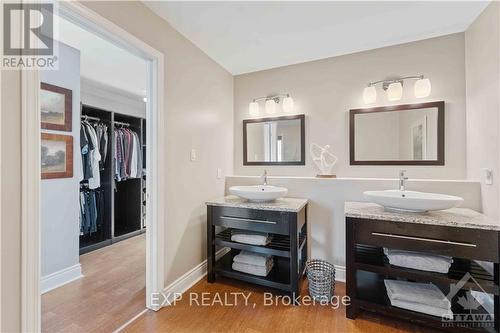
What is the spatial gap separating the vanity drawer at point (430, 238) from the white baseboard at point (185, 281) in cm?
150

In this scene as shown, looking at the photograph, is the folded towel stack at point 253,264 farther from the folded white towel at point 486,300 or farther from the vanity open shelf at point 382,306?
the folded white towel at point 486,300

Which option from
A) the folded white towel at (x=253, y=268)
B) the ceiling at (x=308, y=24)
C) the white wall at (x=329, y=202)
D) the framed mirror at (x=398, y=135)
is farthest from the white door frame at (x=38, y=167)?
the framed mirror at (x=398, y=135)

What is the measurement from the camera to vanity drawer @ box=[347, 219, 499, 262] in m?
1.42

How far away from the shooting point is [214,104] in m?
2.58

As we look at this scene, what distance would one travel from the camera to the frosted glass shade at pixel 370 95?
227cm

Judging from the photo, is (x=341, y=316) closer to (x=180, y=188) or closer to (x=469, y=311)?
(x=469, y=311)

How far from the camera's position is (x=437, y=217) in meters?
1.58

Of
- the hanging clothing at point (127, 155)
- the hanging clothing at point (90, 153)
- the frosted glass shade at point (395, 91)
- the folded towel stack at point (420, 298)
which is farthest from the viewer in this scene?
the hanging clothing at point (127, 155)

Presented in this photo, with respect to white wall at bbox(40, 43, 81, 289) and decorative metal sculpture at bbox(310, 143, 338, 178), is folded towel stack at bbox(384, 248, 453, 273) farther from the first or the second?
white wall at bbox(40, 43, 81, 289)

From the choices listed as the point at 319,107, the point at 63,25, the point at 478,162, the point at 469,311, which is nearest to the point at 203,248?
the point at 319,107

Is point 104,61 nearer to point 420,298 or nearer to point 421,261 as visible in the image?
point 421,261

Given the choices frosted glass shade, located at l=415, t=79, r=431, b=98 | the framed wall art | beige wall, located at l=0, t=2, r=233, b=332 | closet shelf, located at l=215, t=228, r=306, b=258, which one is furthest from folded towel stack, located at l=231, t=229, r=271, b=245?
frosted glass shade, located at l=415, t=79, r=431, b=98

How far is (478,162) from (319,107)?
4.68 feet

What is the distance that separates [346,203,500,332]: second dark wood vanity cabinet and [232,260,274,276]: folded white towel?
2.25ft
